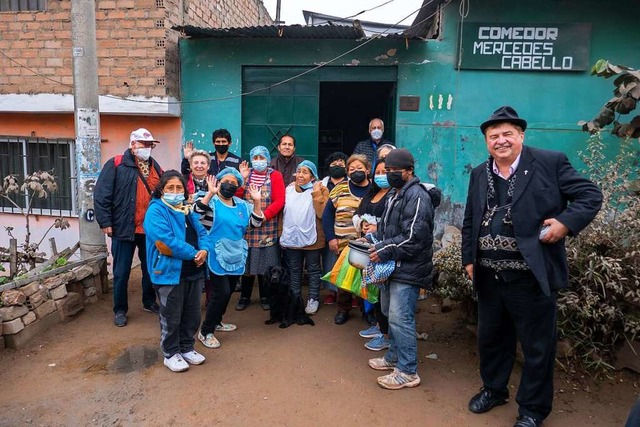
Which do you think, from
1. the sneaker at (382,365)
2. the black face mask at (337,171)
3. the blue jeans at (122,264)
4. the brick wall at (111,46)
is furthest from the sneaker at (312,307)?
the brick wall at (111,46)

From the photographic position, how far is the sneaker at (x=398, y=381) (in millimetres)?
3432

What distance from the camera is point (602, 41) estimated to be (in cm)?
598

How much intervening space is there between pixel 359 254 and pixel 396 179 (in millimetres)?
653

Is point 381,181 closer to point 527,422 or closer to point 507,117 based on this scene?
point 507,117

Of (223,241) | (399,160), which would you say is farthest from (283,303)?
(399,160)

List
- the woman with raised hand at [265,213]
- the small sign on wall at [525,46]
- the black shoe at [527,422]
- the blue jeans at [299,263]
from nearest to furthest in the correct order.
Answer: the black shoe at [527,422] < the woman with raised hand at [265,213] < the blue jeans at [299,263] < the small sign on wall at [525,46]

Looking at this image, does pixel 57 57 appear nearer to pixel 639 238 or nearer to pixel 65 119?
pixel 65 119

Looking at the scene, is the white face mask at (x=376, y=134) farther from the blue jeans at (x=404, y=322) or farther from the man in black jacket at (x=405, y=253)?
the blue jeans at (x=404, y=322)

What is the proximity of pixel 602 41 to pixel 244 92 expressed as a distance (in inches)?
187

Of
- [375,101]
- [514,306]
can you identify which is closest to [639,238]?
[514,306]

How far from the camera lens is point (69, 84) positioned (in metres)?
6.64

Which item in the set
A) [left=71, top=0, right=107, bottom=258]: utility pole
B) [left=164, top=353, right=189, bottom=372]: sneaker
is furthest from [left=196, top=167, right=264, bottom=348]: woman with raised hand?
[left=71, top=0, right=107, bottom=258]: utility pole

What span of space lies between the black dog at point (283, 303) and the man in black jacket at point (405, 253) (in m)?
1.23

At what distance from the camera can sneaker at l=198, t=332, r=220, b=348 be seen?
4.10m
